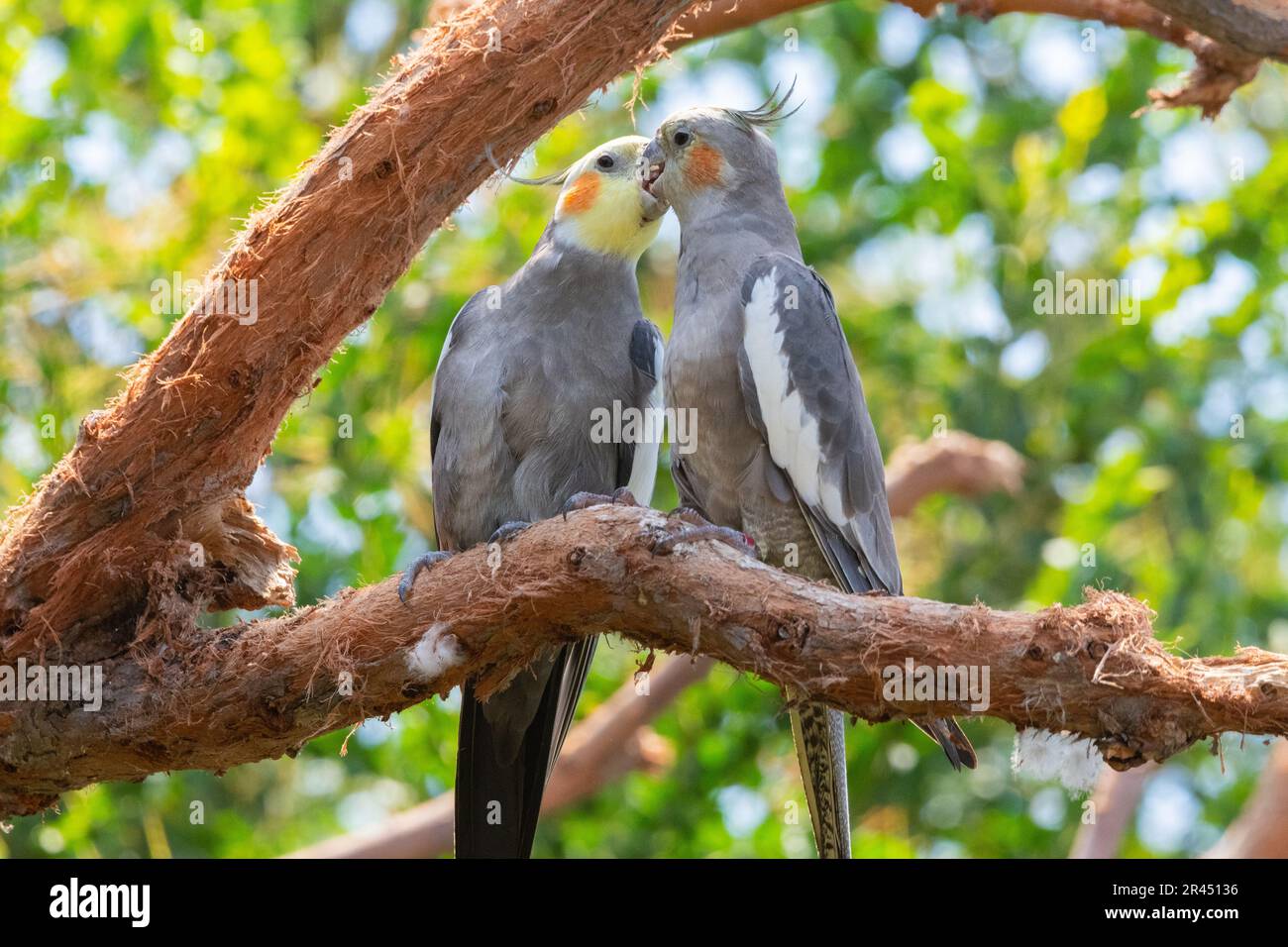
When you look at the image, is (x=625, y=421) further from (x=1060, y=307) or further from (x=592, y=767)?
(x=1060, y=307)

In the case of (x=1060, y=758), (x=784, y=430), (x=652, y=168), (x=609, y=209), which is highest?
(x=652, y=168)

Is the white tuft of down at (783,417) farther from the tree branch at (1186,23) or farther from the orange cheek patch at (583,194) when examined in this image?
the tree branch at (1186,23)

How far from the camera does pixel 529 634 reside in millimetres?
3627

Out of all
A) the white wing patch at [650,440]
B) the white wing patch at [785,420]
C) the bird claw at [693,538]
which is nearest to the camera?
the bird claw at [693,538]

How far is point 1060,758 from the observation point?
3.19m

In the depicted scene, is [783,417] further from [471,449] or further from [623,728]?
[623,728]

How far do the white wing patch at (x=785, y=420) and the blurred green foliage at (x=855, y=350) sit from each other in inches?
134

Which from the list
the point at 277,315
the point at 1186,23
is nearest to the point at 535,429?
the point at 277,315

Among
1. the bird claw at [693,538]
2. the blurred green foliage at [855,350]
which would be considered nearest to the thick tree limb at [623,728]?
the blurred green foliage at [855,350]

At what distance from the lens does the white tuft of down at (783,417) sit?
167 inches

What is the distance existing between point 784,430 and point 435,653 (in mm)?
1337

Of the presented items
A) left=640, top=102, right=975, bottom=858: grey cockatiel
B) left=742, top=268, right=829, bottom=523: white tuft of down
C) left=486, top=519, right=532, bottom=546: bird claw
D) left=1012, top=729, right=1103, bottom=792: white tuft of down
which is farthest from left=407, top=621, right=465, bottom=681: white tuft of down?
left=1012, top=729, right=1103, bottom=792: white tuft of down

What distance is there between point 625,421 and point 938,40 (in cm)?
715

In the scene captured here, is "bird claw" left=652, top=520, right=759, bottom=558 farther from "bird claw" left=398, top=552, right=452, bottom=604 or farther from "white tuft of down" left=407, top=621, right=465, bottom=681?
"bird claw" left=398, top=552, right=452, bottom=604
